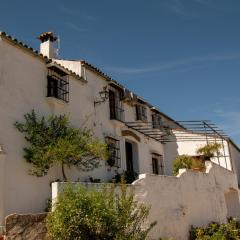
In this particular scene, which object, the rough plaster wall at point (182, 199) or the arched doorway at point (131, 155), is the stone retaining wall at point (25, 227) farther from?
the arched doorway at point (131, 155)

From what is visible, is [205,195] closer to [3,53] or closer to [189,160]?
[189,160]

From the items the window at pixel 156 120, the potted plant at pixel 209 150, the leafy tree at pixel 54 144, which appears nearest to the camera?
the leafy tree at pixel 54 144

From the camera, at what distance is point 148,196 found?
38.6 ft

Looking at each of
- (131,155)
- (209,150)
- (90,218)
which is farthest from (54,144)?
(209,150)

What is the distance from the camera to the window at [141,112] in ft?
72.8

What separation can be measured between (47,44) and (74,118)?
506 centimetres

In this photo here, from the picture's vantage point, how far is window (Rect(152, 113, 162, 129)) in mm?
24302

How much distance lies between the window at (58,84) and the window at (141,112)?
7176 millimetres

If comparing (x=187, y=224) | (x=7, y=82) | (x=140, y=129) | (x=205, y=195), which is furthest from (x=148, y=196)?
(x=140, y=129)

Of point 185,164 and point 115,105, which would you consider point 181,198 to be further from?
point 115,105

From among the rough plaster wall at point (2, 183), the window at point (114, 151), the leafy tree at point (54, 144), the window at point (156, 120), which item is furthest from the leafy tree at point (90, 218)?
the window at point (156, 120)

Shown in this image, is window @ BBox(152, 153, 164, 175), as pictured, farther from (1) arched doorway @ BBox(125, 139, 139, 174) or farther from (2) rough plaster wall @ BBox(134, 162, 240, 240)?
(2) rough plaster wall @ BBox(134, 162, 240, 240)

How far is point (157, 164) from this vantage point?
23469 millimetres

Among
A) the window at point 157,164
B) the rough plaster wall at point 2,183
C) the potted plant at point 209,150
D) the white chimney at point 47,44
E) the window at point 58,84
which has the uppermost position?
the white chimney at point 47,44
